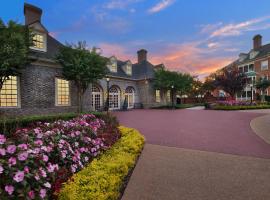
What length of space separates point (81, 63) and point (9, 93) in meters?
5.64

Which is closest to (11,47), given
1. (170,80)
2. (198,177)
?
(198,177)

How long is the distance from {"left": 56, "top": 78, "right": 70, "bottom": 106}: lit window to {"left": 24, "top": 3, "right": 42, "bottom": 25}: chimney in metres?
5.81

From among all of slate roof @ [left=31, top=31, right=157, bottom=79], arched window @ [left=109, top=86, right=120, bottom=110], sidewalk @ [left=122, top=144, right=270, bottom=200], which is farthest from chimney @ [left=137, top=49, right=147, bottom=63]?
sidewalk @ [left=122, top=144, right=270, bottom=200]

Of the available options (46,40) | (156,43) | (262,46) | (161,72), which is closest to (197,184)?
(156,43)

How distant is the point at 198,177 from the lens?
3582 millimetres

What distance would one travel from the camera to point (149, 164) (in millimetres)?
4277

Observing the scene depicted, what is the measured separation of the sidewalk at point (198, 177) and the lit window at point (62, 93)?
12.8m

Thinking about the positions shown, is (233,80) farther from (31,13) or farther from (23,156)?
(23,156)

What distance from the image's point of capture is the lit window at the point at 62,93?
609 inches

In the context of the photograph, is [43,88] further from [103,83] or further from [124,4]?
[124,4]

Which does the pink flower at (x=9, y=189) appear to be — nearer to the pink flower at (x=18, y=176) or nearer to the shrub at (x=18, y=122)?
the pink flower at (x=18, y=176)

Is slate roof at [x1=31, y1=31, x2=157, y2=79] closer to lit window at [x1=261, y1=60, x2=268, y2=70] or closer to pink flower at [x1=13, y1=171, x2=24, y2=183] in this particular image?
pink flower at [x1=13, y1=171, x2=24, y2=183]

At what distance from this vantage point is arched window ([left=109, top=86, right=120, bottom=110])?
22.5 m

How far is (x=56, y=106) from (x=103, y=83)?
272 inches
